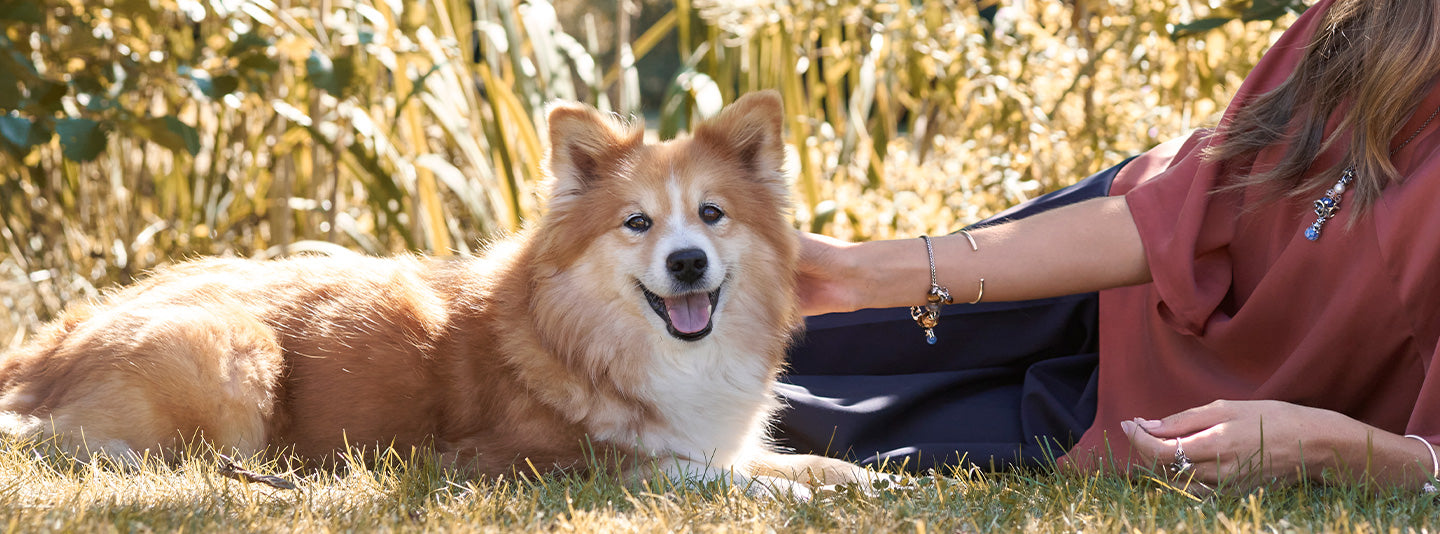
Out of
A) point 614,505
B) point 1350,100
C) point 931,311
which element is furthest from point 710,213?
point 1350,100

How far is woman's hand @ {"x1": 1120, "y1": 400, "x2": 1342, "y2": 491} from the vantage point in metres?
2.20

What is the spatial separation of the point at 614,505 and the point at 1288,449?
1325 mm

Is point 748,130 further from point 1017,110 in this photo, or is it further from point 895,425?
point 1017,110

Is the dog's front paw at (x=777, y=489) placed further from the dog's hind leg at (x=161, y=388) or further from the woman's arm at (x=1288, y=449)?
the dog's hind leg at (x=161, y=388)

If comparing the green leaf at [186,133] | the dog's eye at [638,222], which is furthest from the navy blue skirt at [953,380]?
the green leaf at [186,133]

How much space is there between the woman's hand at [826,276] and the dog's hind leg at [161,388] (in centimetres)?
129

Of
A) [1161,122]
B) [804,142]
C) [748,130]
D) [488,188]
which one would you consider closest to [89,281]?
[488,188]

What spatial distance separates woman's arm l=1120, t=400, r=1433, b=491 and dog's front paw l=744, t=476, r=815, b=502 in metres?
0.70

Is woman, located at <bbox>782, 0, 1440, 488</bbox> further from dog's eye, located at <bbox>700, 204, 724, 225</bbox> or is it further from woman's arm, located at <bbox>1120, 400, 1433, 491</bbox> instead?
dog's eye, located at <bbox>700, 204, 724, 225</bbox>

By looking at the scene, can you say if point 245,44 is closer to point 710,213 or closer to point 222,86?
point 222,86

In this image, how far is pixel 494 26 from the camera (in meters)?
4.62

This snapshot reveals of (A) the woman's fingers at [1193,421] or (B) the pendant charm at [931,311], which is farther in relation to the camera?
(B) the pendant charm at [931,311]

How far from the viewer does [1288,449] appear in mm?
2203

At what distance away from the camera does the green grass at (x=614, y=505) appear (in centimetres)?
198
